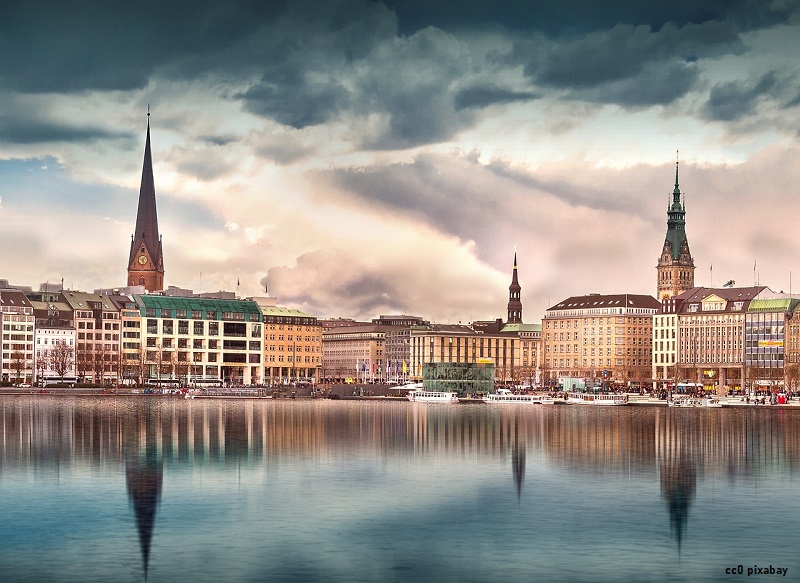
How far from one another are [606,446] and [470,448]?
24.7ft

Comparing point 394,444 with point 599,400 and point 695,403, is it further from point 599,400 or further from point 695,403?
point 599,400

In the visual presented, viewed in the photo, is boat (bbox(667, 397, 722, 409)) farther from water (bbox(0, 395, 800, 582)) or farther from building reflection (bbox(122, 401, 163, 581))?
building reflection (bbox(122, 401, 163, 581))

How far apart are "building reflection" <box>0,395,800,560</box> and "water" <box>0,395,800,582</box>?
22cm

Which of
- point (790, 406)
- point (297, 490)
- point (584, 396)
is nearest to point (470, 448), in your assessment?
point (297, 490)

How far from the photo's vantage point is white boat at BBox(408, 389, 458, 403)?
180m

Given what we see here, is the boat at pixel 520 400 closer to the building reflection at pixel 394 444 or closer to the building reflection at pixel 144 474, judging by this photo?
the building reflection at pixel 394 444

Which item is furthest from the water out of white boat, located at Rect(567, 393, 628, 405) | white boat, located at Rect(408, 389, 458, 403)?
white boat, located at Rect(408, 389, 458, 403)

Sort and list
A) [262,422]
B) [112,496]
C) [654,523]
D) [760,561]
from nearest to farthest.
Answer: [760,561] < [654,523] < [112,496] < [262,422]

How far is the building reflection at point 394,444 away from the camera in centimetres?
5712

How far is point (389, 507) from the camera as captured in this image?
150ft

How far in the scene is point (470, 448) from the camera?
239ft

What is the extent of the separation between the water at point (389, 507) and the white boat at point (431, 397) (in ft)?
321

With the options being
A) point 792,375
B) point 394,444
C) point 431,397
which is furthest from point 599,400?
point 394,444

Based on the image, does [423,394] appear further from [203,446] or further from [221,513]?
[221,513]
